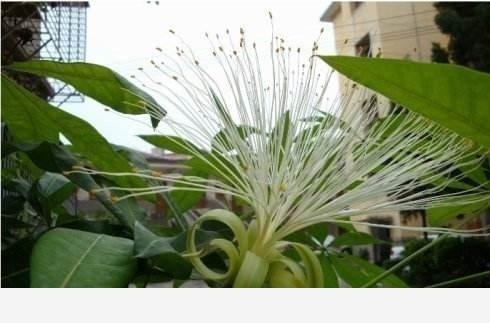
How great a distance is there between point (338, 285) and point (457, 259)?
6047 millimetres

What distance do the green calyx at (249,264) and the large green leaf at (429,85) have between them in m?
0.16

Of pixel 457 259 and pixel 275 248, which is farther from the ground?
pixel 275 248

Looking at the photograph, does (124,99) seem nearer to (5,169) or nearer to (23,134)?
(23,134)

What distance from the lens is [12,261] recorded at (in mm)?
511

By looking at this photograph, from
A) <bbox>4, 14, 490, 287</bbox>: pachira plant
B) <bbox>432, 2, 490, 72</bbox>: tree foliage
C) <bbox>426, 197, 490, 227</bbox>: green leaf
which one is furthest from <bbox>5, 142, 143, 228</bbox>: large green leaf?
<bbox>432, 2, 490, 72</bbox>: tree foliage

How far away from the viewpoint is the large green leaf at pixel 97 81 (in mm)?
564

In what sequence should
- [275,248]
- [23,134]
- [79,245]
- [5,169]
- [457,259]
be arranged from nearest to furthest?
[79,245] < [275,248] < [23,134] < [5,169] < [457,259]

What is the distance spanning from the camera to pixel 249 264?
0.45 m

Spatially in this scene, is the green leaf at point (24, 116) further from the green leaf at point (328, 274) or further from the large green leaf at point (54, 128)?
the green leaf at point (328, 274)

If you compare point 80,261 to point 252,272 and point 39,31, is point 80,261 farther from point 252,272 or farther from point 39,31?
point 39,31

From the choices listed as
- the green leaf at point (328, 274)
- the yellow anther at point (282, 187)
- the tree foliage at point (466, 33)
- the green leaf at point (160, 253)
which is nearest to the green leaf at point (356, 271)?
the green leaf at point (328, 274)

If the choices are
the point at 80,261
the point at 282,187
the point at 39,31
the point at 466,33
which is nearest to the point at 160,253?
the point at 80,261

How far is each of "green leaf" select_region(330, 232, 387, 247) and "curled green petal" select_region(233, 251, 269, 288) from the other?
446 mm

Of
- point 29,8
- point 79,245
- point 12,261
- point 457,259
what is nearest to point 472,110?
point 79,245
